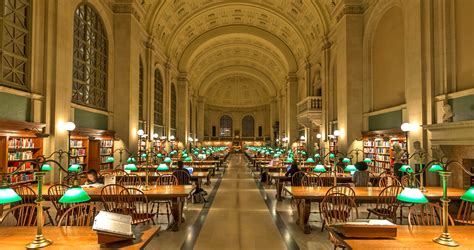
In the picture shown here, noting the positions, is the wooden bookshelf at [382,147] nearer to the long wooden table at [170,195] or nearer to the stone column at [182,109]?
the long wooden table at [170,195]

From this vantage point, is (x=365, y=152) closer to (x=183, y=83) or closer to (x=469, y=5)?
(x=469, y=5)

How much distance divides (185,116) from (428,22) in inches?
968

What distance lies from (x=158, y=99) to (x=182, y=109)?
23.4 feet

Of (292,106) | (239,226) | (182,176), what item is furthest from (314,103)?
(239,226)

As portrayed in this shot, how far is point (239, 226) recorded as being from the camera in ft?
23.3

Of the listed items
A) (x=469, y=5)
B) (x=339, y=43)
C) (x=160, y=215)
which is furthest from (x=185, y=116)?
(x=469, y=5)

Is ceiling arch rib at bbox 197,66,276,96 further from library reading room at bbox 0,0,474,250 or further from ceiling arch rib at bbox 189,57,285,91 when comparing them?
library reading room at bbox 0,0,474,250

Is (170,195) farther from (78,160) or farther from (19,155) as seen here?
(78,160)

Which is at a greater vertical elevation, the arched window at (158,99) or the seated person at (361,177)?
the arched window at (158,99)

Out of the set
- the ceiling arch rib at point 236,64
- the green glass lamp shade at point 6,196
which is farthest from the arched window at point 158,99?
the green glass lamp shade at point 6,196

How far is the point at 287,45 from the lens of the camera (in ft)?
95.8

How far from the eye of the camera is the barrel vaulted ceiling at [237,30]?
2077 centimetres

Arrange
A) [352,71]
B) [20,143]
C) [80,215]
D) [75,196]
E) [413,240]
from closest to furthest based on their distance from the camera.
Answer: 1. [75,196]
2. [413,240]
3. [80,215]
4. [20,143]
5. [352,71]

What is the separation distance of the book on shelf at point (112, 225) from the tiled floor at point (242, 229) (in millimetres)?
2595
